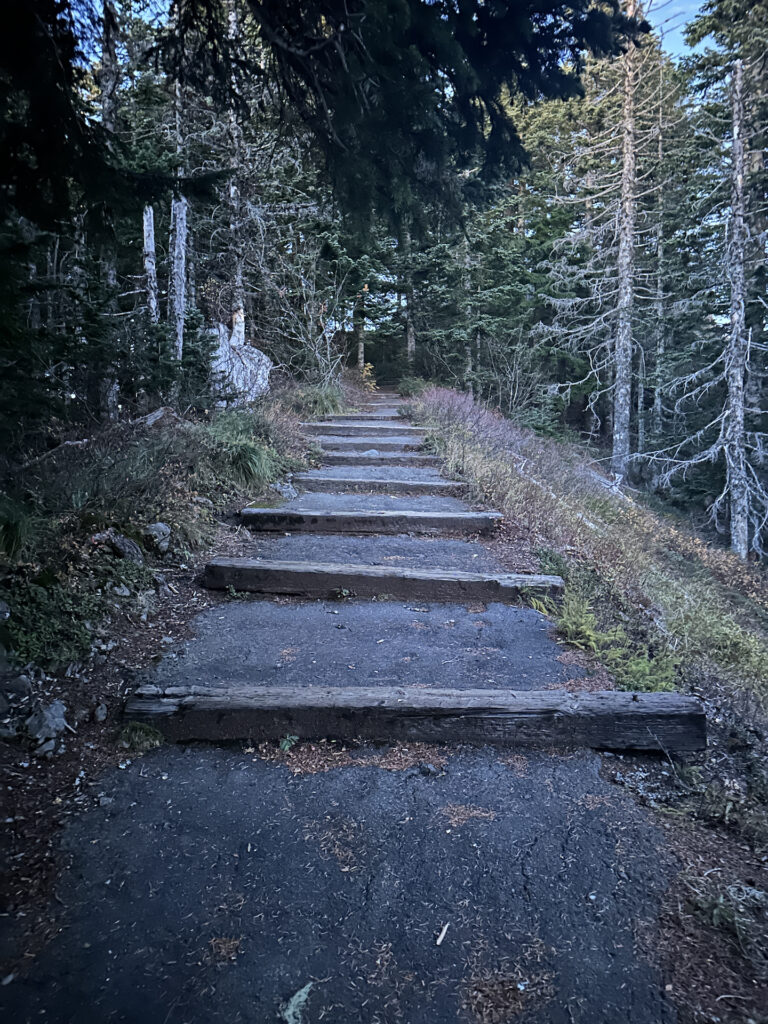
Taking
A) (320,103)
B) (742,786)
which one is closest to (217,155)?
(320,103)

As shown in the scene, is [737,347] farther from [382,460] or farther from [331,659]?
[331,659]

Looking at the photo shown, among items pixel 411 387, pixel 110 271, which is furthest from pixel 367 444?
pixel 411 387

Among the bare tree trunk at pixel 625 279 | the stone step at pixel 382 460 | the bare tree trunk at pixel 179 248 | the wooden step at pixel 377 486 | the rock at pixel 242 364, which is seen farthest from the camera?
the bare tree trunk at pixel 625 279

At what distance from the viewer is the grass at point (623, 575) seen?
362 cm

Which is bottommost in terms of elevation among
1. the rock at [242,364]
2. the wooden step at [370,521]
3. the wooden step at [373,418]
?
the wooden step at [370,521]

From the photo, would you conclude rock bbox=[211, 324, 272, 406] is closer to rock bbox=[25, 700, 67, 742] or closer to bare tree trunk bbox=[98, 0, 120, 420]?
bare tree trunk bbox=[98, 0, 120, 420]

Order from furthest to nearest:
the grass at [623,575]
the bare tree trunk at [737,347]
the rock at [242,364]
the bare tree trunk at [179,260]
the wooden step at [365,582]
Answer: the bare tree trunk at [737,347], the rock at [242,364], the bare tree trunk at [179,260], the wooden step at [365,582], the grass at [623,575]

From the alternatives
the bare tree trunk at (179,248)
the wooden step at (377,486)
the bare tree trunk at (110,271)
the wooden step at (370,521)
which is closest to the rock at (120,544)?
the wooden step at (370,521)

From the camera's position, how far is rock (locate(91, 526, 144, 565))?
395 cm

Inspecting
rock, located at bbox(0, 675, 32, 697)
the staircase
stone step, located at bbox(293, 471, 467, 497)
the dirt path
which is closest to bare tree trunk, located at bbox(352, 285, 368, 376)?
the staircase

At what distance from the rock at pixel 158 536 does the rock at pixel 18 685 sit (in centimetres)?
187

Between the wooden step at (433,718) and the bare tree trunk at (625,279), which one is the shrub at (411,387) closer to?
the bare tree trunk at (625,279)

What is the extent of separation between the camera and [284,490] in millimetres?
7055

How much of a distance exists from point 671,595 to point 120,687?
16.0ft
